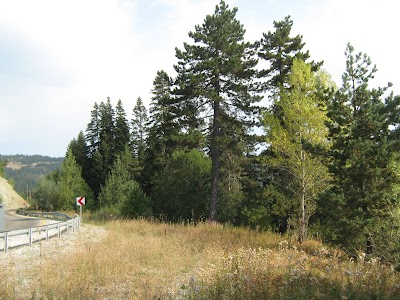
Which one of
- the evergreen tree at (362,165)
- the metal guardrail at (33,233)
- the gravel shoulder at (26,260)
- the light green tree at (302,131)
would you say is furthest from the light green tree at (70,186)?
the evergreen tree at (362,165)

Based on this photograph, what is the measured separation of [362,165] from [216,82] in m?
16.2

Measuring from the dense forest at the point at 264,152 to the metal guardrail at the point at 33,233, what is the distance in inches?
356

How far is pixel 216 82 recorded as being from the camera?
1118 inches

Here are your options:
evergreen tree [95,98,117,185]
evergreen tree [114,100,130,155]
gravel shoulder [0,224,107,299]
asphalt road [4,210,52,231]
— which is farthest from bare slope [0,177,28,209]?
gravel shoulder [0,224,107,299]

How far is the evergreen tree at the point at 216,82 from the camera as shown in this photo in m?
27.7

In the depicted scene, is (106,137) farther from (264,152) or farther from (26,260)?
(26,260)

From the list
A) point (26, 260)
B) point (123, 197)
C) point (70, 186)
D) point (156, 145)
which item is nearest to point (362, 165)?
point (26, 260)

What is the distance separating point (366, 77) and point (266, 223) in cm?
1694

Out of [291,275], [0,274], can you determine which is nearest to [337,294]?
[291,275]

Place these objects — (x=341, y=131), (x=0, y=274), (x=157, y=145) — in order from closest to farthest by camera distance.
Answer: (x=0, y=274), (x=341, y=131), (x=157, y=145)

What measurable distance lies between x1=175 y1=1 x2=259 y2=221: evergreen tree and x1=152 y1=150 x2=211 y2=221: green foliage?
961 cm

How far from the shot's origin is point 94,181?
61.2 metres

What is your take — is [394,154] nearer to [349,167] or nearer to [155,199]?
[349,167]

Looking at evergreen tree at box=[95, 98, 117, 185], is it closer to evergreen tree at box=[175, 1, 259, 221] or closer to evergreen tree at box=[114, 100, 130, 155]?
evergreen tree at box=[114, 100, 130, 155]
